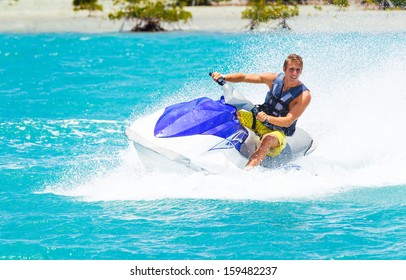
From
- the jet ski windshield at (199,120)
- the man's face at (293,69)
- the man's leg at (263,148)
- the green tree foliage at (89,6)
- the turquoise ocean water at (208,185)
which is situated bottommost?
the green tree foliage at (89,6)

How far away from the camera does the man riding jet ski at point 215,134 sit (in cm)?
662

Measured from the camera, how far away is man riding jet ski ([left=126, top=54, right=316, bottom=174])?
6617mm

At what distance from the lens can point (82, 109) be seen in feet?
38.1

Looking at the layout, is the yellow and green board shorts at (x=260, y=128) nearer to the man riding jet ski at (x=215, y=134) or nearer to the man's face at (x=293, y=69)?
the man riding jet ski at (x=215, y=134)

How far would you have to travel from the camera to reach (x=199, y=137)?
6652 millimetres

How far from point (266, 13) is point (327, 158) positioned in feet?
48.1

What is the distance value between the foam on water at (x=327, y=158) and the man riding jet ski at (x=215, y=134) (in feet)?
0.42

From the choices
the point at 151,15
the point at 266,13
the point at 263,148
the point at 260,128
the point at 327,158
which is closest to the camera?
the point at 263,148

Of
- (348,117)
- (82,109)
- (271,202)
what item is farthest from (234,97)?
(82,109)

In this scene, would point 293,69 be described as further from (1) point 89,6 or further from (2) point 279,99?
(1) point 89,6

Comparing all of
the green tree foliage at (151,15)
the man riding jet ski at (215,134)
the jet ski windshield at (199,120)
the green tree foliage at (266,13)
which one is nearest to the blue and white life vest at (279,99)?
the man riding jet ski at (215,134)

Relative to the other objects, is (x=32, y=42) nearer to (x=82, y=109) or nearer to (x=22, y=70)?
(x=22, y=70)

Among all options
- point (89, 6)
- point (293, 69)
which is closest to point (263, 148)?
point (293, 69)

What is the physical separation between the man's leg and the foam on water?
11 cm
